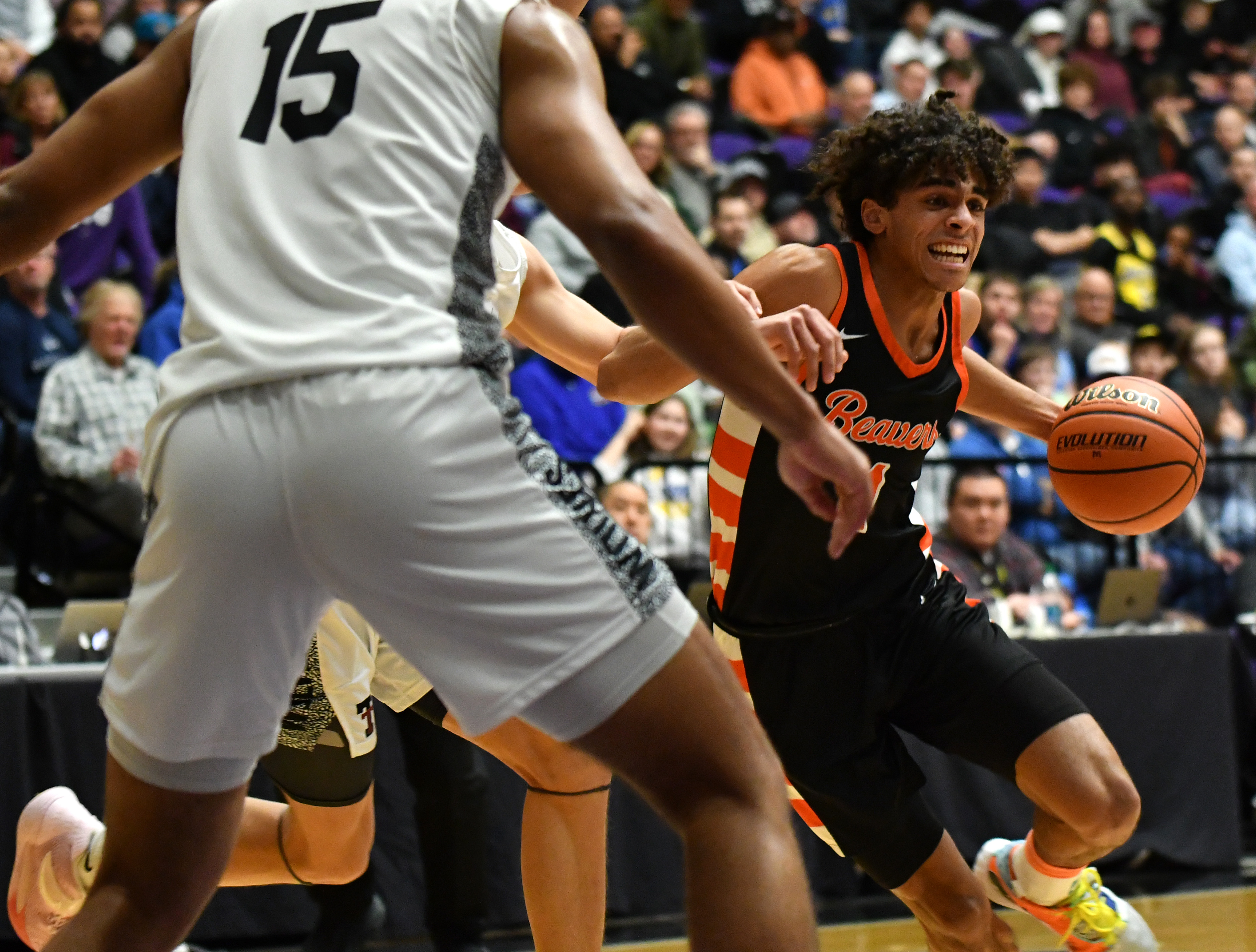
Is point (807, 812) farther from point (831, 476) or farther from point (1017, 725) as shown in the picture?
point (831, 476)

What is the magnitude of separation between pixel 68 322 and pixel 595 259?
216 inches

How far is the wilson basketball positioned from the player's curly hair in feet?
1.89

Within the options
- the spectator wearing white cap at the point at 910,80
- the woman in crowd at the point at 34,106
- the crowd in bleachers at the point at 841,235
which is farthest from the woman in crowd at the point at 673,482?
the spectator wearing white cap at the point at 910,80

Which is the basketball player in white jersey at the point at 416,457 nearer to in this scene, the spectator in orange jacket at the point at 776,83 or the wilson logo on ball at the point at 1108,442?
the wilson logo on ball at the point at 1108,442

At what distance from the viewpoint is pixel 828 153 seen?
3709 mm

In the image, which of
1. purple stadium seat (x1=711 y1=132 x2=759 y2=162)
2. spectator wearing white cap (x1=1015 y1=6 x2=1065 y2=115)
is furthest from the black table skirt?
spectator wearing white cap (x1=1015 y1=6 x2=1065 y2=115)

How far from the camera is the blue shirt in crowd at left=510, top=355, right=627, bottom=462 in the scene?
7.09 meters

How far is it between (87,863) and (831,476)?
217 centimetres

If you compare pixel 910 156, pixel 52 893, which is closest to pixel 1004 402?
pixel 910 156

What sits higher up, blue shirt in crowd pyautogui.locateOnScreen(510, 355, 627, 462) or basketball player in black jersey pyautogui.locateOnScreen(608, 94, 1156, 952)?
basketball player in black jersey pyautogui.locateOnScreen(608, 94, 1156, 952)

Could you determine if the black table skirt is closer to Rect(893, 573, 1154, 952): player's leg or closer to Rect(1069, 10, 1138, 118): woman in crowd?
Rect(893, 573, 1154, 952): player's leg

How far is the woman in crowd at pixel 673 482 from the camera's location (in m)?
6.27

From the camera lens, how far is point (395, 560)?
1895mm

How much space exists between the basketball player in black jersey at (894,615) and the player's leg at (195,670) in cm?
151
